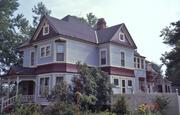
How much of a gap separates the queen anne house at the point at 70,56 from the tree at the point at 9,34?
12.1 m

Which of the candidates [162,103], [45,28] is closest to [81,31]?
[45,28]

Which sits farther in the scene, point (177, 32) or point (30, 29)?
point (30, 29)

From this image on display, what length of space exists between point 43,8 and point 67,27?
28973mm

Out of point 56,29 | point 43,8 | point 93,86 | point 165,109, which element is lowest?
point 165,109

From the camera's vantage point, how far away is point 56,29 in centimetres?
2825

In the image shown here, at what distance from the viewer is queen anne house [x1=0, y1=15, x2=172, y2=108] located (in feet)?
91.3

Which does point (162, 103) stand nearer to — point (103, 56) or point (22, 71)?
point (103, 56)

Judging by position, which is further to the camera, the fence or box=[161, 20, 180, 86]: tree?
box=[161, 20, 180, 86]: tree

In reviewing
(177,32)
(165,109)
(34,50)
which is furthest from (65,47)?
(177,32)

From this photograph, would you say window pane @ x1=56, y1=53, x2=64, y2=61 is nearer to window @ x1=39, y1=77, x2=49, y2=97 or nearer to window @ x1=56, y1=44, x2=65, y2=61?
window @ x1=56, y1=44, x2=65, y2=61

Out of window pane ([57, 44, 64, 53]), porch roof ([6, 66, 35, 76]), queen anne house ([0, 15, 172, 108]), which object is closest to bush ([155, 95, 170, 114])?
queen anne house ([0, 15, 172, 108])

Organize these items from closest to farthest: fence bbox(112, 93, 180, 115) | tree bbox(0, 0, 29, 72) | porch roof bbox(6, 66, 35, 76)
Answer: fence bbox(112, 93, 180, 115), porch roof bbox(6, 66, 35, 76), tree bbox(0, 0, 29, 72)

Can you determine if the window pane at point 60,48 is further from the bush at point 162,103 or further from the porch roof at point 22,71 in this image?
the bush at point 162,103

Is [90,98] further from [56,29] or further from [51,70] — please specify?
[56,29]
